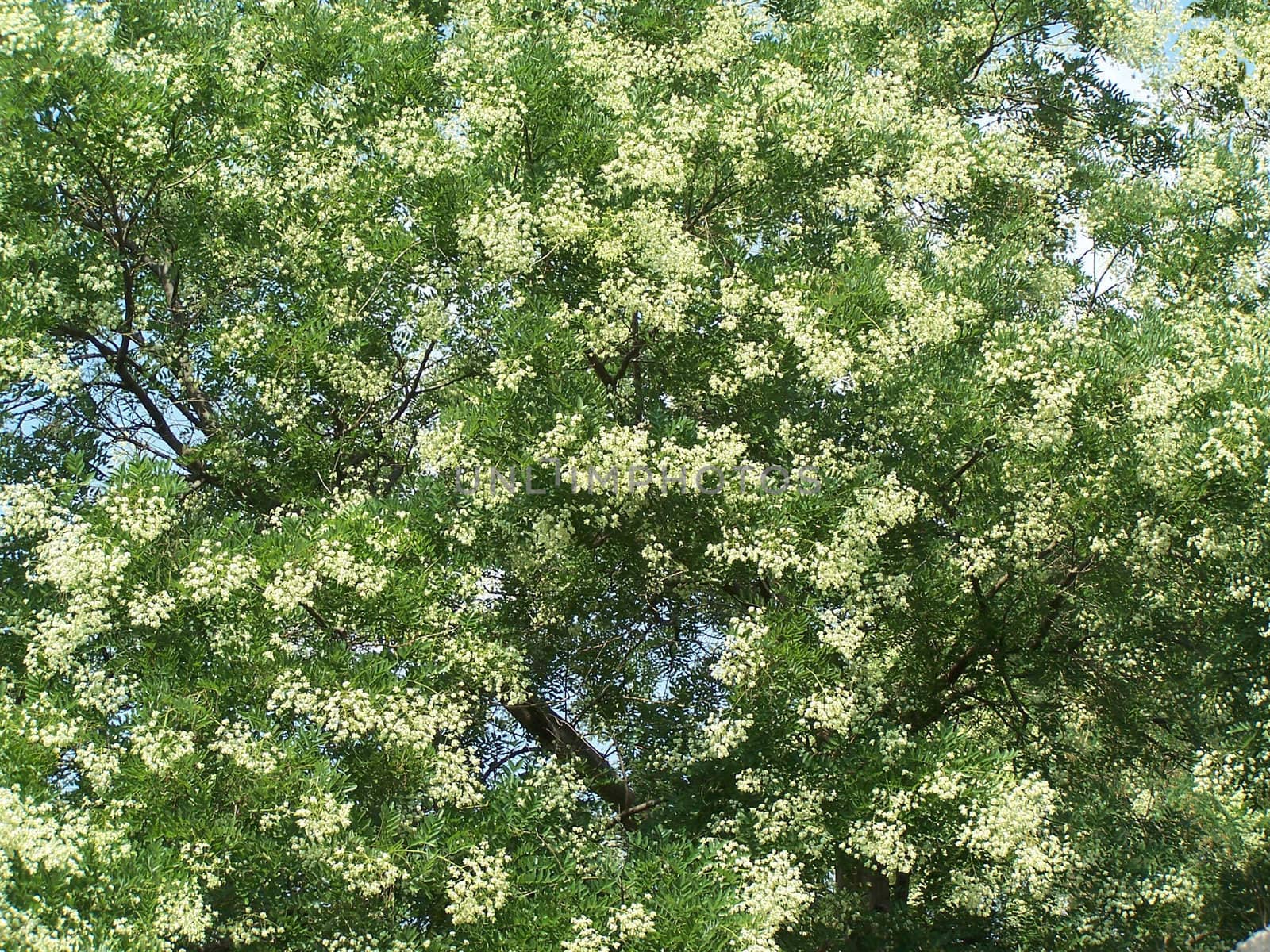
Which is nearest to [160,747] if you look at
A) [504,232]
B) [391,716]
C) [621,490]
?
[391,716]

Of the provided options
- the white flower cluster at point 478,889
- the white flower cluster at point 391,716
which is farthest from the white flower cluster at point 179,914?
the white flower cluster at point 478,889

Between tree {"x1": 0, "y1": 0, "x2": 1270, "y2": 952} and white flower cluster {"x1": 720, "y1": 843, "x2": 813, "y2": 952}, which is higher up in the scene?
tree {"x1": 0, "y1": 0, "x2": 1270, "y2": 952}

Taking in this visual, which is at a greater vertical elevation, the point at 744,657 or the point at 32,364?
the point at 32,364

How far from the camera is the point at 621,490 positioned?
10453mm

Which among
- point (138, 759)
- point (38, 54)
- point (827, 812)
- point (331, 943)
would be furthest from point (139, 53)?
point (827, 812)

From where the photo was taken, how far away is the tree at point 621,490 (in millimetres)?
9352

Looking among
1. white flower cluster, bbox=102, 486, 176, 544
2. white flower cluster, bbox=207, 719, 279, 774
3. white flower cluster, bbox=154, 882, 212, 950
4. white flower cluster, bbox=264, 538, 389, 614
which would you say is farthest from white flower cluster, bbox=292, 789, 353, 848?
white flower cluster, bbox=102, 486, 176, 544

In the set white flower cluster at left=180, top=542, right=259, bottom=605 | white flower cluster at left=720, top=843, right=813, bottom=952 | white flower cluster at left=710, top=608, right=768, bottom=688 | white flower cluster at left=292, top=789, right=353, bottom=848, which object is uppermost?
white flower cluster at left=180, top=542, right=259, bottom=605

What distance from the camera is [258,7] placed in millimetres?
14266

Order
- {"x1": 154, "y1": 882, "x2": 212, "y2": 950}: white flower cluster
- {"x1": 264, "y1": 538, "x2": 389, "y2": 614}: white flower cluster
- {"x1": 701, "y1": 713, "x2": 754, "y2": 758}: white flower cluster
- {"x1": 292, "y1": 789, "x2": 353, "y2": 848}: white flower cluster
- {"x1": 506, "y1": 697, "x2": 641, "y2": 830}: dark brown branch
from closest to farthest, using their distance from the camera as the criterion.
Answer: {"x1": 154, "y1": 882, "x2": 212, "y2": 950}: white flower cluster → {"x1": 292, "y1": 789, "x2": 353, "y2": 848}: white flower cluster → {"x1": 264, "y1": 538, "x2": 389, "y2": 614}: white flower cluster → {"x1": 701, "y1": 713, "x2": 754, "y2": 758}: white flower cluster → {"x1": 506, "y1": 697, "x2": 641, "y2": 830}: dark brown branch

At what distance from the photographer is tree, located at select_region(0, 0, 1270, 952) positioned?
9.35 m

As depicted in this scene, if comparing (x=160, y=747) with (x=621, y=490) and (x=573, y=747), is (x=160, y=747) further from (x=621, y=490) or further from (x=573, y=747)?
(x=573, y=747)

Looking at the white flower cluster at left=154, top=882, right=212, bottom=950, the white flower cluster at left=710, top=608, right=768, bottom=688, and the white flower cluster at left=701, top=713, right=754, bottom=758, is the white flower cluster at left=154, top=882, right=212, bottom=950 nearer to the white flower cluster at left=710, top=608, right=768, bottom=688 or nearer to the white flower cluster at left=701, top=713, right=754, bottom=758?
the white flower cluster at left=701, top=713, right=754, bottom=758

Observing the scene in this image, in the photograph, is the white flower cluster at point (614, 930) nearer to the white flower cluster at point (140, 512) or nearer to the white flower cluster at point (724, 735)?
the white flower cluster at point (724, 735)
